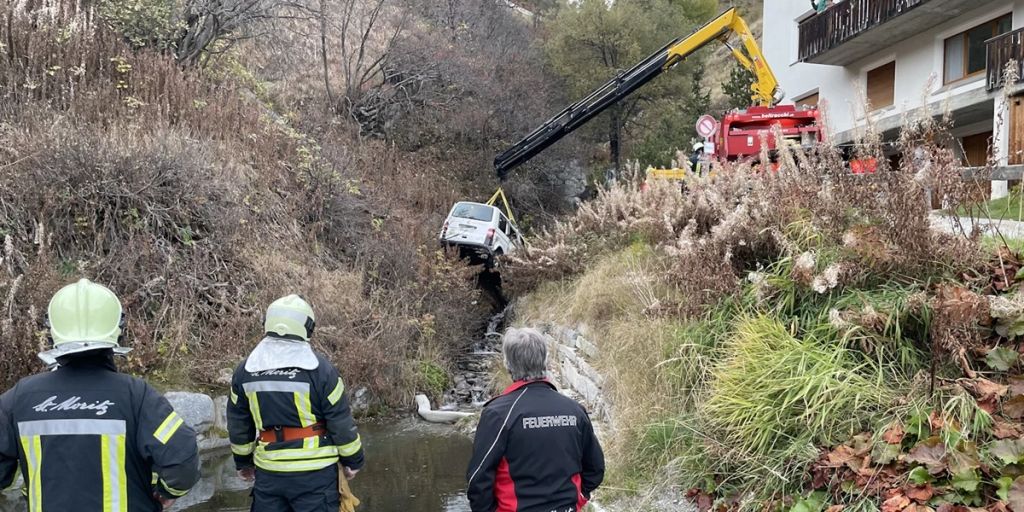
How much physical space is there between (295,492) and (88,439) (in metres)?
1.41

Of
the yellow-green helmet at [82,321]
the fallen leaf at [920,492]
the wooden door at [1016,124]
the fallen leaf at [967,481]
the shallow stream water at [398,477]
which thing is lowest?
the shallow stream water at [398,477]

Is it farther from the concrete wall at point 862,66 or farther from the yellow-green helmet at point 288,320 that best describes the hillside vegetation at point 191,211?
the concrete wall at point 862,66

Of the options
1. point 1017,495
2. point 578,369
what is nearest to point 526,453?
point 1017,495

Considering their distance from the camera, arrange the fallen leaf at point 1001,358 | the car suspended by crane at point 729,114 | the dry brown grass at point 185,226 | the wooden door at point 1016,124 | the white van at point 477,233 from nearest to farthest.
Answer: the fallen leaf at point 1001,358
the dry brown grass at point 185,226
the wooden door at point 1016,124
the car suspended by crane at point 729,114
the white van at point 477,233

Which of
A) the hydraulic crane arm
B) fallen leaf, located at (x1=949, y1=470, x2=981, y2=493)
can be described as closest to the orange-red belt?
fallen leaf, located at (x1=949, y1=470, x2=981, y2=493)

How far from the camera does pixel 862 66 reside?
71.3ft

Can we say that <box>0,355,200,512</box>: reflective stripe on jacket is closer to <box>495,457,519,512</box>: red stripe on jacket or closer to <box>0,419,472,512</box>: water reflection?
<box>495,457,519,512</box>: red stripe on jacket

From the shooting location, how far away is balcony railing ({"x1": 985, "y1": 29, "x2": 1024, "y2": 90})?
563 inches

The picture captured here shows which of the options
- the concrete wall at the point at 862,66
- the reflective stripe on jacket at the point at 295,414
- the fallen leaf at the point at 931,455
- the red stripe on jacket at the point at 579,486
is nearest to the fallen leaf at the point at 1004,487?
the fallen leaf at the point at 931,455

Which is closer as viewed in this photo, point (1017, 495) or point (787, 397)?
point (1017, 495)

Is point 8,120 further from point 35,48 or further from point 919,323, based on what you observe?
point 919,323

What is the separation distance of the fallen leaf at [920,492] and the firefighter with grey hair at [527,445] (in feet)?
5.28

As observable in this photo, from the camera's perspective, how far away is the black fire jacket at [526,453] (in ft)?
10.8

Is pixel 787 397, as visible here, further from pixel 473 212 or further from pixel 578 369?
pixel 473 212
